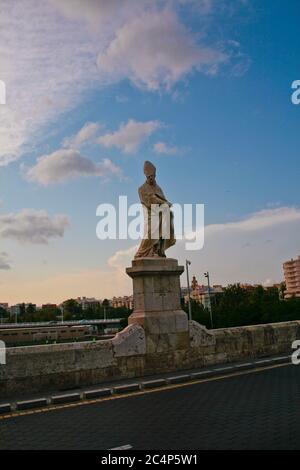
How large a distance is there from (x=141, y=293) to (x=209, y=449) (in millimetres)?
5882

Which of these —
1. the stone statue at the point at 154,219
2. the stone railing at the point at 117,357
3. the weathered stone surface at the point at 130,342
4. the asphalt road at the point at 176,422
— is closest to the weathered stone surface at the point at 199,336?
the stone railing at the point at 117,357

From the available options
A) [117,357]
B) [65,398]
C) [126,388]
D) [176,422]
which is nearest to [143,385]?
[126,388]

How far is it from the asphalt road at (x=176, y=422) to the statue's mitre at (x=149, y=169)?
5460 millimetres

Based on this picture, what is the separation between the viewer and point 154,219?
1126cm

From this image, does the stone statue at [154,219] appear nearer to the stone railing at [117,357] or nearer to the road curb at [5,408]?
the stone railing at [117,357]

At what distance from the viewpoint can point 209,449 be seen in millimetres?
4785

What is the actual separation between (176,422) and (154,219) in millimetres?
6017

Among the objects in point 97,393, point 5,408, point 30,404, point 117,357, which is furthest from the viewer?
point 117,357

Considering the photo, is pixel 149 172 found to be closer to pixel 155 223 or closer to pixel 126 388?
pixel 155 223

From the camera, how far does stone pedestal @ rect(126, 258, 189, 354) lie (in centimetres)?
1039

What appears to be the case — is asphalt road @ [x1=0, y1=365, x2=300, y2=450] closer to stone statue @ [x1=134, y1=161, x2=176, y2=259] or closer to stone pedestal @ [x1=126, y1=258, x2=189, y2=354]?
stone pedestal @ [x1=126, y1=258, x2=189, y2=354]
